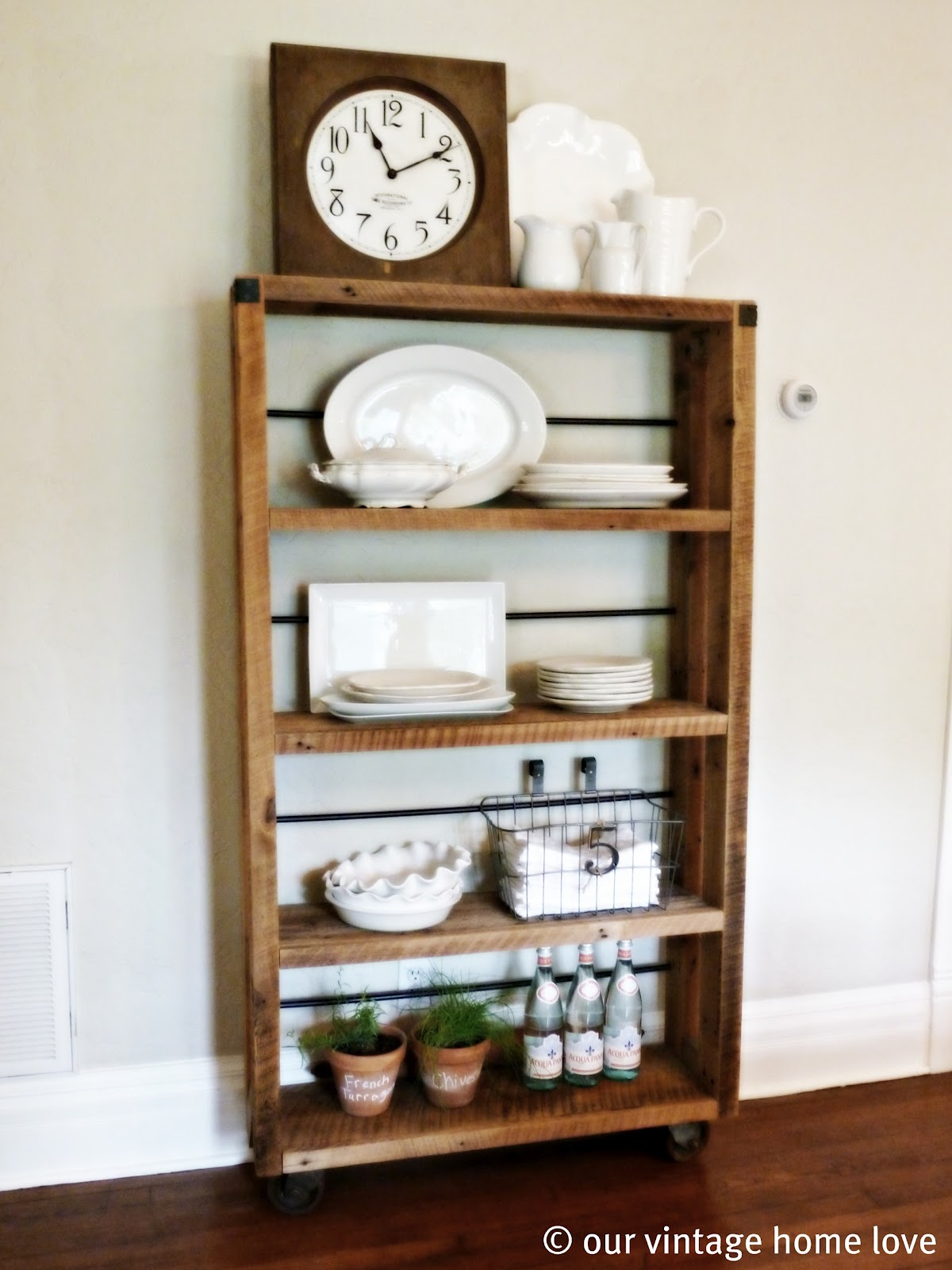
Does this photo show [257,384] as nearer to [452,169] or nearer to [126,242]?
[126,242]

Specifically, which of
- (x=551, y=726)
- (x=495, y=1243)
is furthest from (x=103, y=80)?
(x=495, y=1243)

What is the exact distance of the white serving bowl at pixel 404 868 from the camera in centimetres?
195

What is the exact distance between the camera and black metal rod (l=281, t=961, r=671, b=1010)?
2133 millimetres

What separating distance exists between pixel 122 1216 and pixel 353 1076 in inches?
18.5

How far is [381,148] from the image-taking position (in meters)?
1.94

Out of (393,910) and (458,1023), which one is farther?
(458,1023)

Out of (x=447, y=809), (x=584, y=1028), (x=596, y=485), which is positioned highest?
(x=596, y=485)

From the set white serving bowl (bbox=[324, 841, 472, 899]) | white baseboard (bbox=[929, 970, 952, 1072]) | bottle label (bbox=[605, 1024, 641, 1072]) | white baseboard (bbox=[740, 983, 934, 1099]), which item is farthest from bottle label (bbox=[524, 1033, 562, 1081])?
white baseboard (bbox=[929, 970, 952, 1072])

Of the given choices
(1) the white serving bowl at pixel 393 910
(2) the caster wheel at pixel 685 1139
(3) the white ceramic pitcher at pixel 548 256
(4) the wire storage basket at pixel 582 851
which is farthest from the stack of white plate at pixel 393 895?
(3) the white ceramic pitcher at pixel 548 256

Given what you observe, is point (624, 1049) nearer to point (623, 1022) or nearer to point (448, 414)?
point (623, 1022)

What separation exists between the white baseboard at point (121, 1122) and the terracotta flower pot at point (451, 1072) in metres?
0.38

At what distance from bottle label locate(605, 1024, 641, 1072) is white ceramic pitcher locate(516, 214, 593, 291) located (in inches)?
55.1

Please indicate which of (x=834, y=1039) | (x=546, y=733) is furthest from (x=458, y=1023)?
(x=834, y=1039)

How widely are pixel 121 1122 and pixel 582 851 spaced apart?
101cm
